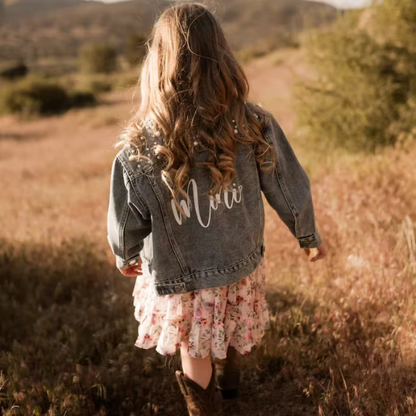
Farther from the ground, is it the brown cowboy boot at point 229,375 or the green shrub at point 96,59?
the brown cowboy boot at point 229,375

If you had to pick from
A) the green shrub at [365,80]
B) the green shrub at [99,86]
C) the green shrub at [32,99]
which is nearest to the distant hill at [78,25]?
the green shrub at [99,86]

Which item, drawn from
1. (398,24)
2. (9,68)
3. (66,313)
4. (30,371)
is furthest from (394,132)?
(9,68)

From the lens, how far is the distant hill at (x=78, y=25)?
73125mm

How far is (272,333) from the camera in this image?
2.88 metres

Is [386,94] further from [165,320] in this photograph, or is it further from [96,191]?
[165,320]

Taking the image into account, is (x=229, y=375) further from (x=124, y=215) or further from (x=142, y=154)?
(x=142, y=154)

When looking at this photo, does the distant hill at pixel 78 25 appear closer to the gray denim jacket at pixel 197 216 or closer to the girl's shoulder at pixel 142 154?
the gray denim jacket at pixel 197 216

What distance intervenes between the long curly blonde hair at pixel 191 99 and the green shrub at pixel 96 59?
140 ft

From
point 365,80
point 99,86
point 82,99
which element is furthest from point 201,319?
point 99,86

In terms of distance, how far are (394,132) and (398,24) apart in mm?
1342

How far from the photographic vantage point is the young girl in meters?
1.91

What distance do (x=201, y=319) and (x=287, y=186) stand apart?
0.72 meters

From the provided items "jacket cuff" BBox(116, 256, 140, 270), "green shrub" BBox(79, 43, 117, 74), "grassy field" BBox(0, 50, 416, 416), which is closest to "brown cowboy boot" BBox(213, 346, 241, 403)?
"grassy field" BBox(0, 50, 416, 416)

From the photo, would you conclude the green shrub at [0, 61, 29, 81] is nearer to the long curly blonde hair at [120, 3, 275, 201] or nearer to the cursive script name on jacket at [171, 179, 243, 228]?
the long curly blonde hair at [120, 3, 275, 201]
